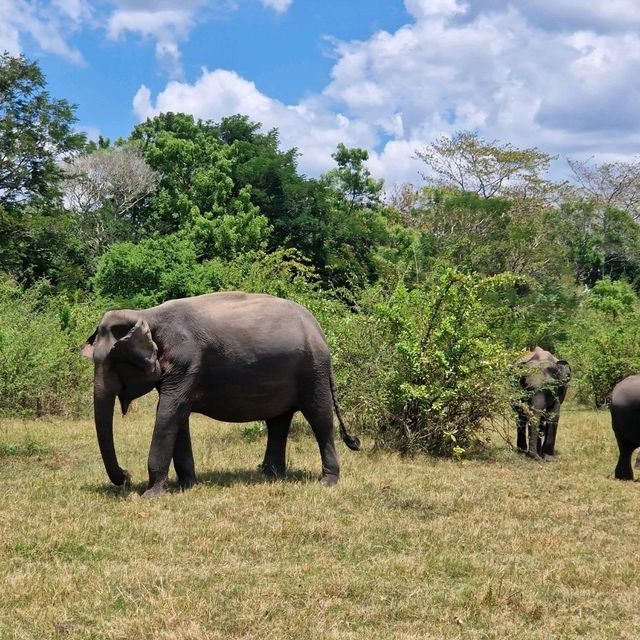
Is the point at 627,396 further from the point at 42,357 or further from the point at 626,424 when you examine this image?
the point at 42,357

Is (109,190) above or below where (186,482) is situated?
above

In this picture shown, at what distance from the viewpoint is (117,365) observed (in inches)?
349

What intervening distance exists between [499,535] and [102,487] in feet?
15.7

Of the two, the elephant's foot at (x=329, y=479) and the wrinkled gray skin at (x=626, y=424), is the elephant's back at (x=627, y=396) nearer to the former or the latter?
the wrinkled gray skin at (x=626, y=424)

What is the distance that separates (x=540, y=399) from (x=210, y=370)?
282 inches

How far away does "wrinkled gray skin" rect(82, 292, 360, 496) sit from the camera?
882 cm

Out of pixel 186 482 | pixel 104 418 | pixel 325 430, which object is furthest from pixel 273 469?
pixel 104 418

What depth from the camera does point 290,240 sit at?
3850 cm

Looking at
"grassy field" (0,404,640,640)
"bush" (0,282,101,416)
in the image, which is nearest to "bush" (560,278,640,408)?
"grassy field" (0,404,640,640)

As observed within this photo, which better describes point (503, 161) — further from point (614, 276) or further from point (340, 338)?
point (340, 338)

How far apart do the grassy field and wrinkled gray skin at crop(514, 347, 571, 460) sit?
210cm

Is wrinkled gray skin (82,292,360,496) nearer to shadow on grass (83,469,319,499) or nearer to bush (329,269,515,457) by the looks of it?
shadow on grass (83,469,319,499)

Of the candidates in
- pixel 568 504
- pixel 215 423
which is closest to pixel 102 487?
pixel 568 504

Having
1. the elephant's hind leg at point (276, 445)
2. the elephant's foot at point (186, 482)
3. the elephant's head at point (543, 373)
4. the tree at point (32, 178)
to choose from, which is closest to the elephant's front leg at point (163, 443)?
the elephant's foot at point (186, 482)
